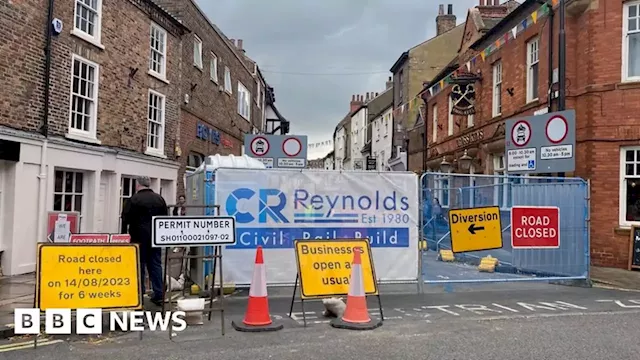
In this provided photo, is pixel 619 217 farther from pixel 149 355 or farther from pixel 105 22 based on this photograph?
pixel 105 22

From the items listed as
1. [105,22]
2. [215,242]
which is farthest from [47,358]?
[105,22]

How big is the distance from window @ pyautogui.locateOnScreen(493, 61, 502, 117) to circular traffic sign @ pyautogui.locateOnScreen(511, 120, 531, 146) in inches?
248

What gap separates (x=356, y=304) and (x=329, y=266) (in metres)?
0.68

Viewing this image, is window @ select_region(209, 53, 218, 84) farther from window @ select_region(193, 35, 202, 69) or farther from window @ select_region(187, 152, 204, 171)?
window @ select_region(187, 152, 204, 171)

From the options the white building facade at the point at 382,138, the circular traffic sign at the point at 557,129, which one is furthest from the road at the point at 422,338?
the white building facade at the point at 382,138

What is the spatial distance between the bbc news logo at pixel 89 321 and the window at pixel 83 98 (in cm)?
655

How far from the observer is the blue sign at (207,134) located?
64.5 feet

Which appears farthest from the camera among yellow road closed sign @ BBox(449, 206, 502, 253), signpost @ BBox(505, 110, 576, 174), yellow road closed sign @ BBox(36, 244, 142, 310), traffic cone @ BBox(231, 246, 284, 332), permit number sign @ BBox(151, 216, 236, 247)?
signpost @ BBox(505, 110, 576, 174)

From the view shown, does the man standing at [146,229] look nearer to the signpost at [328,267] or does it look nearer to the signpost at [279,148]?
the signpost at [328,267]

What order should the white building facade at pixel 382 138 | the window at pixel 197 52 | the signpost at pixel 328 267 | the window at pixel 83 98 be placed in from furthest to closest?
the white building facade at pixel 382 138 → the window at pixel 197 52 → the window at pixel 83 98 → the signpost at pixel 328 267

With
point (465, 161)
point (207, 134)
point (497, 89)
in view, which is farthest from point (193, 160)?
point (497, 89)

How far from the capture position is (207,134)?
2083cm

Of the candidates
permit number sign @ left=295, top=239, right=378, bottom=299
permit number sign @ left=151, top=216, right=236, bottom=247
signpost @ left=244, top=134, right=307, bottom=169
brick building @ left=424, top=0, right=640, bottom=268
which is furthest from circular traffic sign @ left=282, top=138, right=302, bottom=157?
permit number sign @ left=151, top=216, right=236, bottom=247

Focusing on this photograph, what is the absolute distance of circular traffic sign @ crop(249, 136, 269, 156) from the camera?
1336 cm
